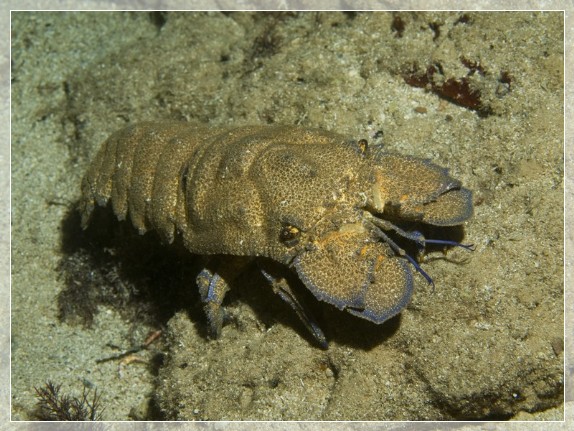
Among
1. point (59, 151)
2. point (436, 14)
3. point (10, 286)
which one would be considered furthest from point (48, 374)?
point (436, 14)

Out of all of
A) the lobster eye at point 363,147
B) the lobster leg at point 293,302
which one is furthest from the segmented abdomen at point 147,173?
the lobster eye at point 363,147

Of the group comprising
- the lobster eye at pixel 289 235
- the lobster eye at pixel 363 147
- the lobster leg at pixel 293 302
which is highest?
the lobster eye at pixel 363 147

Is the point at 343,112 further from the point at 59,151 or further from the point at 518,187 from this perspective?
the point at 59,151

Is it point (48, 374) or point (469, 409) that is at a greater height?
point (469, 409)

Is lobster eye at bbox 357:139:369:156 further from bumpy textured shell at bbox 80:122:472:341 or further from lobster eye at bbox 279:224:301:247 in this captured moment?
lobster eye at bbox 279:224:301:247

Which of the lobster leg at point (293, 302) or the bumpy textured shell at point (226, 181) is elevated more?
the bumpy textured shell at point (226, 181)

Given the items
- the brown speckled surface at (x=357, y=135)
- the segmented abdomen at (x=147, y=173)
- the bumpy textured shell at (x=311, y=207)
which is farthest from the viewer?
the segmented abdomen at (x=147, y=173)

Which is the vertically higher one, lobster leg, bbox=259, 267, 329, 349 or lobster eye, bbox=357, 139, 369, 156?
lobster eye, bbox=357, 139, 369, 156

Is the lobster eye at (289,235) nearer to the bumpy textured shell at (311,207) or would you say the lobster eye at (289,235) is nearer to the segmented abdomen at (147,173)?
the bumpy textured shell at (311,207)

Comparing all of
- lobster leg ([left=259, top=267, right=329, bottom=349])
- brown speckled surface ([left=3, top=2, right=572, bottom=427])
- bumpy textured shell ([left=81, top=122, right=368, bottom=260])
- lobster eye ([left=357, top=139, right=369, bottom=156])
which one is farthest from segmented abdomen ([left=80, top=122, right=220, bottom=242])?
lobster eye ([left=357, top=139, right=369, bottom=156])
